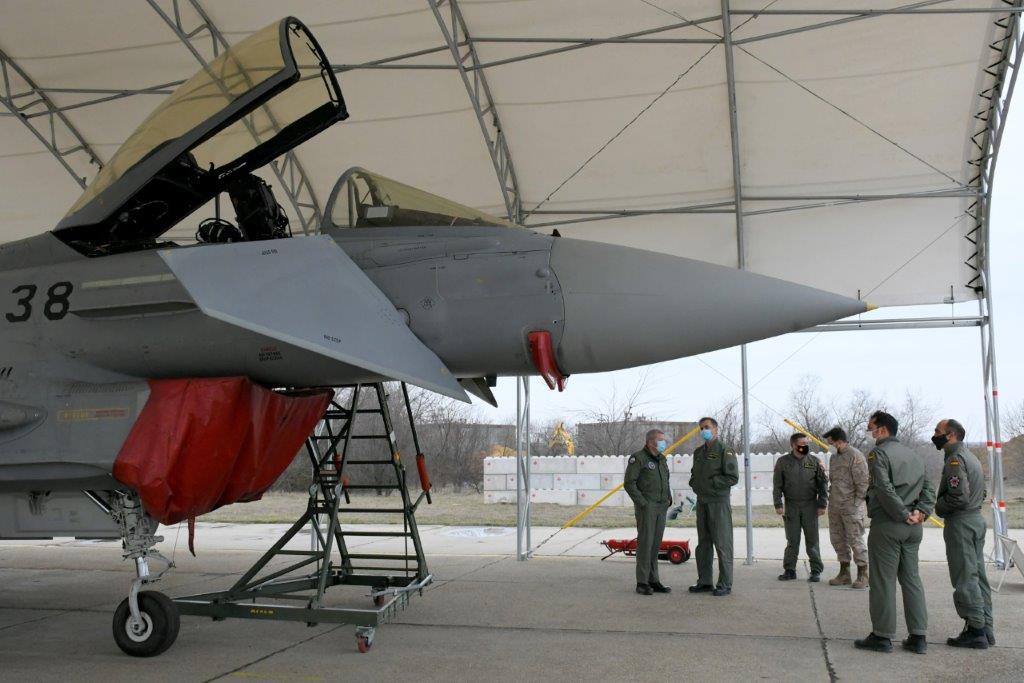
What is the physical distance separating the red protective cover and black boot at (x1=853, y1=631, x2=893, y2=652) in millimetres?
3987

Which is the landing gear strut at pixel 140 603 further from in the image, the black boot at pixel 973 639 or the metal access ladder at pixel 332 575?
the black boot at pixel 973 639

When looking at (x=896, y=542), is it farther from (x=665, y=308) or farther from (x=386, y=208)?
(x=386, y=208)

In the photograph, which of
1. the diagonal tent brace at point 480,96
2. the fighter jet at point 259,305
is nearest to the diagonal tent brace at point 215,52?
the fighter jet at point 259,305

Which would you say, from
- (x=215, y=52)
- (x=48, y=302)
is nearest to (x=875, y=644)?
(x=48, y=302)

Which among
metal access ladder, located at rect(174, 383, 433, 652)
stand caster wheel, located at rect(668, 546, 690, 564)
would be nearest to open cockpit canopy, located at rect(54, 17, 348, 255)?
metal access ladder, located at rect(174, 383, 433, 652)

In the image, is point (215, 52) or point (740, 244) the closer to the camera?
point (215, 52)

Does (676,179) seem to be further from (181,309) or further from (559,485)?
(559,485)

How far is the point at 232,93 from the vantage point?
16.6 feet

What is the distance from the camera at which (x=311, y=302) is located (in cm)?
472

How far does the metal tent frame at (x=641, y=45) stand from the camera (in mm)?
8508

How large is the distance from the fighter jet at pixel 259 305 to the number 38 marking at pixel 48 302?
0.01m

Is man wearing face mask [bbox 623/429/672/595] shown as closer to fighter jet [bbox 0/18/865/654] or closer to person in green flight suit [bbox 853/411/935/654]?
person in green flight suit [bbox 853/411/935/654]

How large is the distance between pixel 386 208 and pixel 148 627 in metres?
3.00

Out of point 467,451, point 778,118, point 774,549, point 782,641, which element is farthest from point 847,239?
point 467,451
